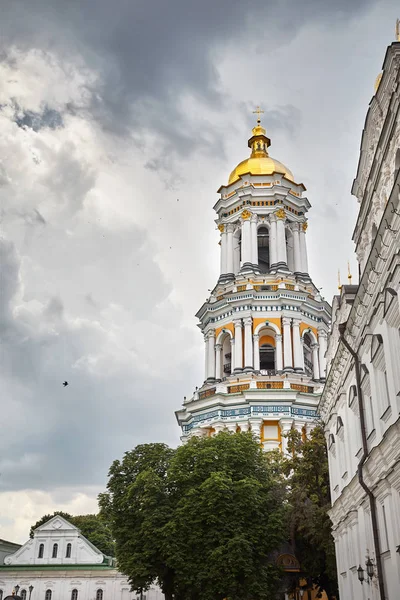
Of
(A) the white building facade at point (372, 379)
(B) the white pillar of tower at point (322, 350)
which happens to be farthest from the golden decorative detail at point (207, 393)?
(A) the white building facade at point (372, 379)

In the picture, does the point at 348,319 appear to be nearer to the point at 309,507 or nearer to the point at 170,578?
the point at 309,507

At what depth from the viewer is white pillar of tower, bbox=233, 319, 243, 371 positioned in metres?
41.2

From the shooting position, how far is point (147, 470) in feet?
98.3

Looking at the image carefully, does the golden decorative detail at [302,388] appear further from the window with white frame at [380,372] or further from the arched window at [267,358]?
the window with white frame at [380,372]

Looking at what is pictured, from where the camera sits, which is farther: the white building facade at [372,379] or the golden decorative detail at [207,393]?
the golden decorative detail at [207,393]

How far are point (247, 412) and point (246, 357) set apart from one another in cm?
379

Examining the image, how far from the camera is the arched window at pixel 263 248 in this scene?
158ft

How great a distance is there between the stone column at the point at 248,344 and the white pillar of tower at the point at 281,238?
521 centimetres

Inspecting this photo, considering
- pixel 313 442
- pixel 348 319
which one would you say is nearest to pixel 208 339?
pixel 313 442

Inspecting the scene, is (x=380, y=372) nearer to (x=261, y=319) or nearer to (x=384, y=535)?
(x=384, y=535)

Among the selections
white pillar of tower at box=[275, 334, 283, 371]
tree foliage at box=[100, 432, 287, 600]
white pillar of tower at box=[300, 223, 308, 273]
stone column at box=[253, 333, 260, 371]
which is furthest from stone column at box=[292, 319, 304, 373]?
tree foliage at box=[100, 432, 287, 600]

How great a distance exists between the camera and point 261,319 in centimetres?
4262

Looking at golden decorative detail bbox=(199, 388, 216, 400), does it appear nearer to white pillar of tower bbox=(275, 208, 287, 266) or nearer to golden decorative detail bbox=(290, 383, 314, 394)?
golden decorative detail bbox=(290, 383, 314, 394)

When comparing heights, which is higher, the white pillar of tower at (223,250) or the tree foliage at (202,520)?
the white pillar of tower at (223,250)
